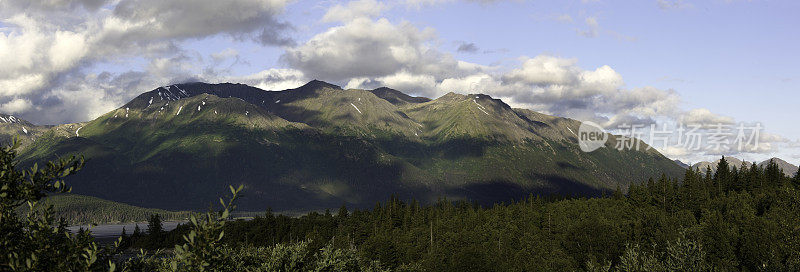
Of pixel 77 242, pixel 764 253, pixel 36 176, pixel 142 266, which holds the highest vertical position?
pixel 36 176

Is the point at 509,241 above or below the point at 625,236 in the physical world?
below

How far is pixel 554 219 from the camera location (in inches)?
7210

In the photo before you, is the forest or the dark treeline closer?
the forest

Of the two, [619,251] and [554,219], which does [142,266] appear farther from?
[554,219]

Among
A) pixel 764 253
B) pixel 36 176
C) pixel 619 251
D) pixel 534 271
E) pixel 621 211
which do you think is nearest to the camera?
pixel 36 176

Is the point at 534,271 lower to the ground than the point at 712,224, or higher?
lower

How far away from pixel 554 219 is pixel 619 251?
49.7 metres

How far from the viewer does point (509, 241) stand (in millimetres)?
156625

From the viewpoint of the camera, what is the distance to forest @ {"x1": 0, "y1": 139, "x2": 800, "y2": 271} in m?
15.7

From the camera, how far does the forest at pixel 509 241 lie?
1572 centimetres

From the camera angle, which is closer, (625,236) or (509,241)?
(625,236)

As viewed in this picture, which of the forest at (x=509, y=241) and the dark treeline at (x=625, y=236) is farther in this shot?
the dark treeline at (x=625, y=236)

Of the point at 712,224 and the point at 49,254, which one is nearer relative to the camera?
the point at 49,254

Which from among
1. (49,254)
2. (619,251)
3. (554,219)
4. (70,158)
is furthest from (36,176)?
(554,219)
